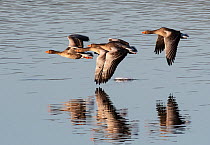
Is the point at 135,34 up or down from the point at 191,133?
up

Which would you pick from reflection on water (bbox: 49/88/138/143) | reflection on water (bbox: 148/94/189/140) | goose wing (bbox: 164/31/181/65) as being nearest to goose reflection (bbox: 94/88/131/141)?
reflection on water (bbox: 49/88/138/143)

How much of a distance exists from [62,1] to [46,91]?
25590mm

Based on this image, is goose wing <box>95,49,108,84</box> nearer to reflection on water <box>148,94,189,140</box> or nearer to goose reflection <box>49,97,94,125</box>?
goose reflection <box>49,97,94,125</box>

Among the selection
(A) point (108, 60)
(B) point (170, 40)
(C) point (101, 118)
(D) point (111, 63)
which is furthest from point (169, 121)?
(B) point (170, 40)

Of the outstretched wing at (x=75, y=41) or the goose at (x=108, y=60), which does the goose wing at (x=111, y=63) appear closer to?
the goose at (x=108, y=60)

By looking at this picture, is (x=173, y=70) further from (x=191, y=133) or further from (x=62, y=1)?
(x=62, y=1)

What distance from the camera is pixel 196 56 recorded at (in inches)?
1070

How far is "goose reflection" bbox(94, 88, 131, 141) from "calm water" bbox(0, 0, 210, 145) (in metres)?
0.02

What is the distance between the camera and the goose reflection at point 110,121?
56.2ft

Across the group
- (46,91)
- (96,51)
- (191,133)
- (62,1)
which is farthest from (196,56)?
(62,1)

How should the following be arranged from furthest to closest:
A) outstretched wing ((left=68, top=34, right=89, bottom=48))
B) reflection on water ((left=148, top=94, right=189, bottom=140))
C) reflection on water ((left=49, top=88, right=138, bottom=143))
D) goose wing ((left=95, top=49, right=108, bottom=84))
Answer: outstretched wing ((left=68, top=34, right=89, bottom=48)) < goose wing ((left=95, top=49, right=108, bottom=84)) < reflection on water ((left=148, top=94, right=189, bottom=140)) < reflection on water ((left=49, top=88, right=138, bottom=143))

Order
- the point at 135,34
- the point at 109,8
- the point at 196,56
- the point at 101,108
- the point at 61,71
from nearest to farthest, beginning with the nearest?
1. the point at 101,108
2. the point at 61,71
3. the point at 196,56
4. the point at 135,34
5. the point at 109,8

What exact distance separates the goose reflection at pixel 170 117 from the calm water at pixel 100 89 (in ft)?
0.08

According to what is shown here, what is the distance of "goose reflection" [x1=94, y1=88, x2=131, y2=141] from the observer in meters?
17.1
